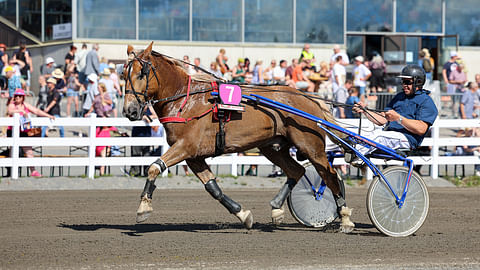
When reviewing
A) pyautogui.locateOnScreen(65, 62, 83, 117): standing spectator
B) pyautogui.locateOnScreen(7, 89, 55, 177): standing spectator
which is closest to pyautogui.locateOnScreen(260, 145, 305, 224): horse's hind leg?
pyautogui.locateOnScreen(7, 89, 55, 177): standing spectator

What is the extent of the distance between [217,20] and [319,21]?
→ 320cm

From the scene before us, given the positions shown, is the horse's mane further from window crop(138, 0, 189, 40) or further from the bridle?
window crop(138, 0, 189, 40)

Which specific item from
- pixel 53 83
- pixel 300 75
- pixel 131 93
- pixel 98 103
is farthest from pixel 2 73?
pixel 131 93

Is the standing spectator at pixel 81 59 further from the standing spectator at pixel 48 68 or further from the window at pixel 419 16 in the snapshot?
the window at pixel 419 16

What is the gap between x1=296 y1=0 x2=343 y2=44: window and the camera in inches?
904

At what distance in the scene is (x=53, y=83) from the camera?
52.8 feet

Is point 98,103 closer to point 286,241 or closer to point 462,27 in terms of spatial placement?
A: point 286,241

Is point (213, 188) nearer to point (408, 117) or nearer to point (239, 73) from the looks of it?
point (408, 117)

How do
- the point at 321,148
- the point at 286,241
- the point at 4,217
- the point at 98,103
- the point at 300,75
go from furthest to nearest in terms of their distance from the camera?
the point at 300,75 < the point at 98,103 < the point at 4,217 < the point at 321,148 < the point at 286,241

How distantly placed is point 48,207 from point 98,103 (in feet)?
16.2

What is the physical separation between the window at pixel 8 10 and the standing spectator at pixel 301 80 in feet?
29.9

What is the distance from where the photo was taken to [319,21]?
23.1 meters

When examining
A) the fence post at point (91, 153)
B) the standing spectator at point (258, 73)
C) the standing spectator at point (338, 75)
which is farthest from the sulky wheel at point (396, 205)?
the standing spectator at point (258, 73)

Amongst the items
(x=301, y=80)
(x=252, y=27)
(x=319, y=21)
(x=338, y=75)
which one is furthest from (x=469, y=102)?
(x=252, y=27)
